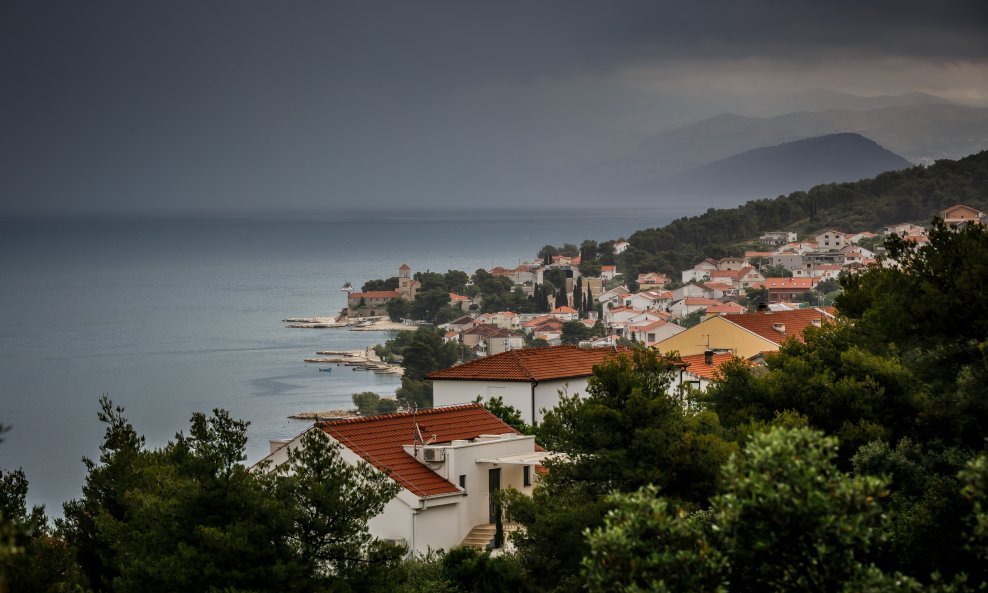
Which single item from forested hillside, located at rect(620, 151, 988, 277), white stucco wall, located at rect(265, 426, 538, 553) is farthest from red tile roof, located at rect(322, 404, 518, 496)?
forested hillside, located at rect(620, 151, 988, 277)

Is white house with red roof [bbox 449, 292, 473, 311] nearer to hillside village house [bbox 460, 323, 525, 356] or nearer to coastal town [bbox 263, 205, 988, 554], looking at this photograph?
hillside village house [bbox 460, 323, 525, 356]

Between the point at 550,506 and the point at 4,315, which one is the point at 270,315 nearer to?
the point at 4,315

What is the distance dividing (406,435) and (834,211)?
4651 inches

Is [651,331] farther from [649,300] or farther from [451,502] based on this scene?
[451,502]

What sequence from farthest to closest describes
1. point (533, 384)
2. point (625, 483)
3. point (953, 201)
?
point (953, 201) → point (533, 384) → point (625, 483)

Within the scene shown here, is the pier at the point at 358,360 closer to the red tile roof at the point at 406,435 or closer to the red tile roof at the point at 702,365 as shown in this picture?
the red tile roof at the point at 702,365

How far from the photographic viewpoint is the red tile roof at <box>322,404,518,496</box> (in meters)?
12.9

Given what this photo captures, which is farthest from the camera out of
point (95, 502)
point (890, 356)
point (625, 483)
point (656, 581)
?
point (890, 356)

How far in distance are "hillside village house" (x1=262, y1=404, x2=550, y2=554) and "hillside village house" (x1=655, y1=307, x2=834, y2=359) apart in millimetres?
11574

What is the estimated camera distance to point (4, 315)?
353ft

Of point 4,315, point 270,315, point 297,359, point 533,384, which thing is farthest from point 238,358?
point 533,384

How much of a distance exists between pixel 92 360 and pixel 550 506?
71.9m

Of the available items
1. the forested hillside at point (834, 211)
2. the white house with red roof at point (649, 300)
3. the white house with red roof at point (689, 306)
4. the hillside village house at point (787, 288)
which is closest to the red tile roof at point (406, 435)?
the white house with red roof at point (689, 306)

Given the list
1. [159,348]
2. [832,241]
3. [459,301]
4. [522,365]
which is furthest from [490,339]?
[522,365]
